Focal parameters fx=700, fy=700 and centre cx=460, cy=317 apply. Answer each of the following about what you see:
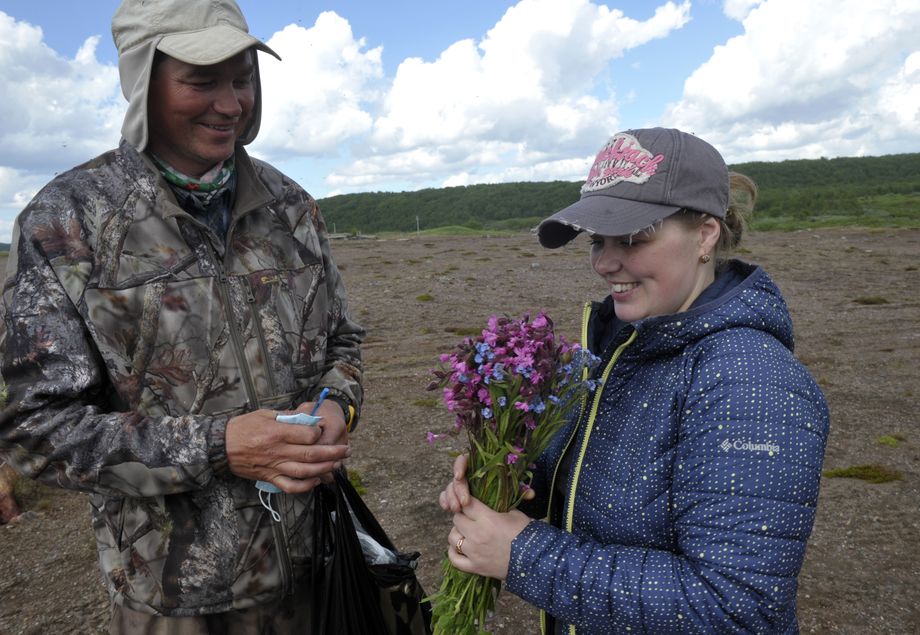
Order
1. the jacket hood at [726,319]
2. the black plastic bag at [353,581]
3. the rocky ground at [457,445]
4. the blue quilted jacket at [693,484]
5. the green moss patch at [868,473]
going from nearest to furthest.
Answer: the blue quilted jacket at [693,484]
the jacket hood at [726,319]
the black plastic bag at [353,581]
the rocky ground at [457,445]
the green moss patch at [868,473]

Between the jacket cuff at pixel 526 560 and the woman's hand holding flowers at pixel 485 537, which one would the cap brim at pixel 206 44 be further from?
the jacket cuff at pixel 526 560

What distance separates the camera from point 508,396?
6.64 ft

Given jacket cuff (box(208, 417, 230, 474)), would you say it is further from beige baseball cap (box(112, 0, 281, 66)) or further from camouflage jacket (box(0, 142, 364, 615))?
beige baseball cap (box(112, 0, 281, 66))

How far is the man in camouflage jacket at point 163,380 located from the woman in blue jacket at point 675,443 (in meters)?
0.75

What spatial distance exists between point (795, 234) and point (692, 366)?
1224 inches

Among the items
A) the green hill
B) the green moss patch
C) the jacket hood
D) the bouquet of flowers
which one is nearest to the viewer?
the jacket hood

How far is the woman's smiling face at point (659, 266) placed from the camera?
6.55 ft

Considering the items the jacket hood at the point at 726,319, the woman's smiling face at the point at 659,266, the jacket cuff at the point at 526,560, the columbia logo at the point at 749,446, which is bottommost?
the jacket cuff at the point at 526,560

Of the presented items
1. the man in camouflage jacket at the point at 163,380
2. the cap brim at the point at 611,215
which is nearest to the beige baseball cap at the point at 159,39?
the man in camouflage jacket at the point at 163,380

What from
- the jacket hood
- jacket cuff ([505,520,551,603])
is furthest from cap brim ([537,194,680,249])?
jacket cuff ([505,520,551,603])

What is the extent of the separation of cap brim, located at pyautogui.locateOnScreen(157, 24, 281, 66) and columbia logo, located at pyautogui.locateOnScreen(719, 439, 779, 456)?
1.93m

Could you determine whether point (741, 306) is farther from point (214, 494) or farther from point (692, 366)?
point (214, 494)

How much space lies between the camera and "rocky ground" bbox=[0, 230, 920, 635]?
14.9 ft

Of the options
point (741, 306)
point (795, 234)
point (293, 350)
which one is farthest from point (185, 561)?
point (795, 234)
